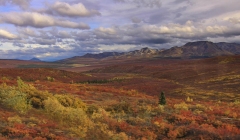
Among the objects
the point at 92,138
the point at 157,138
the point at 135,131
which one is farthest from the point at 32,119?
the point at 157,138

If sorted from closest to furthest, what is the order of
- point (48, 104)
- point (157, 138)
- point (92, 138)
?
point (92, 138) → point (157, 138) → point (48, 104)

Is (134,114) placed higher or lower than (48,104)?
lower

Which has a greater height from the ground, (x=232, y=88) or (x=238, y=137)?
(x=238, y=137)

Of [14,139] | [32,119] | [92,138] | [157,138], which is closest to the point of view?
[14,139]

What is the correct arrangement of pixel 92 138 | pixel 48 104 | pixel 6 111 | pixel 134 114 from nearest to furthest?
pixel 92 138, pixel 6 111, pixel 48 104, pixel 134 114

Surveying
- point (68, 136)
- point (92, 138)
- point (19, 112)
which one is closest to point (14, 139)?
point (68, 136)

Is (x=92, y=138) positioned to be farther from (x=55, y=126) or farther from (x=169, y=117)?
(x=169, y=117)

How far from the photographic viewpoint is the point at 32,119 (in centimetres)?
1187

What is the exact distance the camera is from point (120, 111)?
17266 mm

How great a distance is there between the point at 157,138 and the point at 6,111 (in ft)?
28.8

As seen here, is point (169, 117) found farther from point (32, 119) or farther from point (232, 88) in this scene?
point (232, 88)

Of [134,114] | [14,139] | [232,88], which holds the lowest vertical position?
[232,88]

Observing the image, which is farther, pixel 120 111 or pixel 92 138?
pixel 120 111

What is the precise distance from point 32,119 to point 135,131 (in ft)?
17.9
